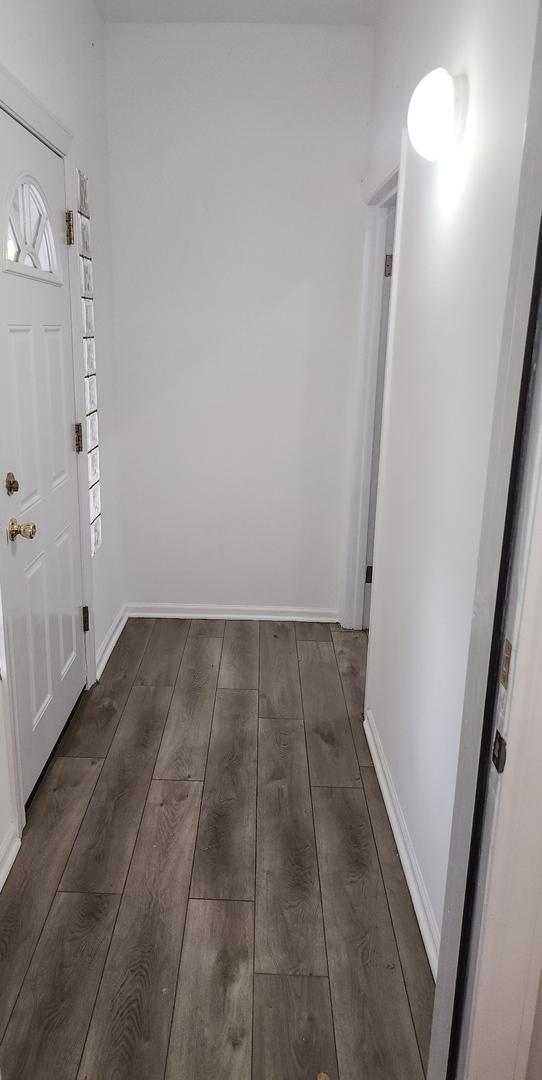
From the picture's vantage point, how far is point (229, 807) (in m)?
2.43

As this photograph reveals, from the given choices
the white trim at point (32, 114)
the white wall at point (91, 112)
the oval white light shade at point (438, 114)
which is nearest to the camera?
the oval white light shade at point (438, 114)

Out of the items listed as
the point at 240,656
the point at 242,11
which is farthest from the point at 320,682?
the point at 242,11

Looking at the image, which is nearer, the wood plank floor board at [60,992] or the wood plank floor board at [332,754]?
the wood plank floor board at [60,992]

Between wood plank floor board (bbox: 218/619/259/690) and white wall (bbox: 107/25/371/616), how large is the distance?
173mm

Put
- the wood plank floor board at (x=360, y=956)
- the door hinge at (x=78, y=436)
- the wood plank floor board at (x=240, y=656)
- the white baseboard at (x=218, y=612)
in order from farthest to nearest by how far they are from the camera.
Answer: the white baseboard at (x=218, y=612) → the wood plank floor board at (x=240, y=656) → the door hinge at (x=78, y=436) → the wood plank floor board at (x=360, y=956)

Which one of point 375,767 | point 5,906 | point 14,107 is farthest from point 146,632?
point 14,107

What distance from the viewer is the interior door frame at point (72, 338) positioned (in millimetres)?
2102

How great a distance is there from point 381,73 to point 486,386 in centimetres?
221

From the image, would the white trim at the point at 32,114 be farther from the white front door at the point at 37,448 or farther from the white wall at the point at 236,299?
the white wall at the point at 236,299

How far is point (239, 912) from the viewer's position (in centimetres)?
200

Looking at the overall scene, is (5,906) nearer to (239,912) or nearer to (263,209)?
(239,912)

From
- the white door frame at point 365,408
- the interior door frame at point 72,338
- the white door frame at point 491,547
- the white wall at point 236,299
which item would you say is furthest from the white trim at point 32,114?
the white door frame at point 491,547

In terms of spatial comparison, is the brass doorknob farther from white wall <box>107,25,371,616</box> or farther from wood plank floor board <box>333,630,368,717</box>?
white wall <box>107,25,371,616</box>

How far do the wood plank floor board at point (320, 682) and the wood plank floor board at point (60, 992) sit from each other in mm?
1226
